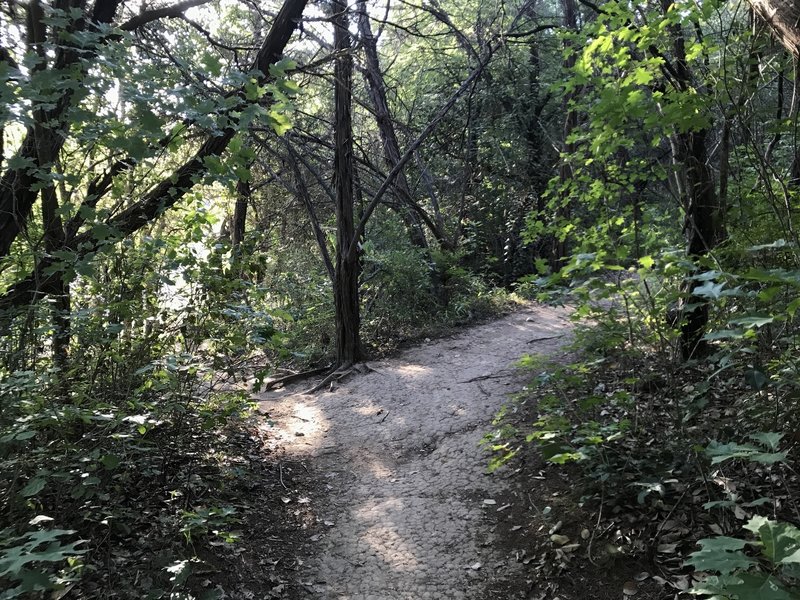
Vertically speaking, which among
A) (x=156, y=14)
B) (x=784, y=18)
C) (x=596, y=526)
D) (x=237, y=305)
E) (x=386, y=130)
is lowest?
(x=596, y=526)

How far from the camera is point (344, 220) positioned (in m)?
7.80

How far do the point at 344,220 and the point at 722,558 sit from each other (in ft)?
21.6

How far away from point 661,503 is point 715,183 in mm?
3069

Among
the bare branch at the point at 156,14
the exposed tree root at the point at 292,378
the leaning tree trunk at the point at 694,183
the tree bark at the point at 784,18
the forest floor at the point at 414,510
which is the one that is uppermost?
the bare branch at the point at 156,14

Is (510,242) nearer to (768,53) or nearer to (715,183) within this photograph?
(715,183)

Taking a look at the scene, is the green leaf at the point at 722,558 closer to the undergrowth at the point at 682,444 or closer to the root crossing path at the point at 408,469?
the undergrowth at the point at 682,444

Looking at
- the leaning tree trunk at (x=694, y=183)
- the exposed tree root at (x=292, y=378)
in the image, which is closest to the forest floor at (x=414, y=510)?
the exposed tree root at (x=292, y=378)

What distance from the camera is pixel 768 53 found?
4.08 m

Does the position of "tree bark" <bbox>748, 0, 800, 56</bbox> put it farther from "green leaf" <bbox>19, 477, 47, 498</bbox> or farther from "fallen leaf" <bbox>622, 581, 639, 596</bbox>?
"green leaf" <bbox>19, 477, 47, 498</bbox>

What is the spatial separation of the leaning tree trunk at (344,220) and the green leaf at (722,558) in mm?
6273

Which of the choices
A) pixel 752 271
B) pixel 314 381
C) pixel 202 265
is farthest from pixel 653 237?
pixel 314 381

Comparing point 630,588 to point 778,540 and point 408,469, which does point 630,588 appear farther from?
point 408,469

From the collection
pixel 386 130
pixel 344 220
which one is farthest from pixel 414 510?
pixel 386 130

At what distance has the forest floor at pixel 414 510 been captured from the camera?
3.26m
